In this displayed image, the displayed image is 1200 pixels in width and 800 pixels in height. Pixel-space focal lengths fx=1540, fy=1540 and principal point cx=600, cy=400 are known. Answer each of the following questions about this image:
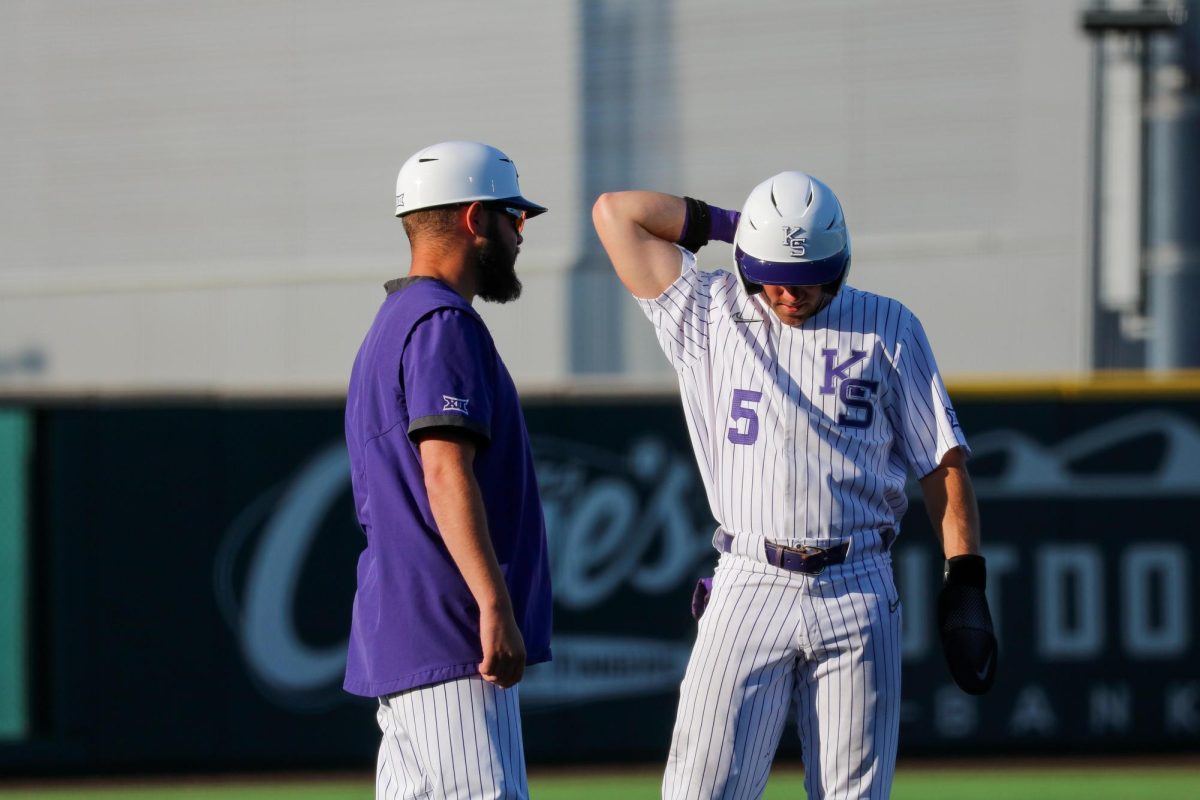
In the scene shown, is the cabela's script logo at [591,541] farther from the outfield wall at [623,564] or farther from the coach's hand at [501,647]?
the coach's hand at [501,647]

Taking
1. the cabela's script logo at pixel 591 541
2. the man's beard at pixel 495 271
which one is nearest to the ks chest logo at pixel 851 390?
the man's beard at pixel 495 271

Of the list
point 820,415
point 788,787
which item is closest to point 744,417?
point 820,415

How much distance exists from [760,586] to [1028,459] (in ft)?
14.2

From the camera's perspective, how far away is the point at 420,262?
11.1 feet

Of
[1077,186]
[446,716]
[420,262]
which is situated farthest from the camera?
[1077,186]

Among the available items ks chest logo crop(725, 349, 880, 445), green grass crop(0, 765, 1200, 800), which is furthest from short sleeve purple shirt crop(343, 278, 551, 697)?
green grass crop(0, 765, 1200, 800)

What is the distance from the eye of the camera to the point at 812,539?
3658 mm

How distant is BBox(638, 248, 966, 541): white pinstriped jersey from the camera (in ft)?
12.0

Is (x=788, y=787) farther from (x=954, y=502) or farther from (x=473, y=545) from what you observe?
(x=473, y=545)

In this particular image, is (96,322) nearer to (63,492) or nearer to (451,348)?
(63,492)

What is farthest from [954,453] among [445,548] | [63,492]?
[63,492]

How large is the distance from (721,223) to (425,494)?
1.22m

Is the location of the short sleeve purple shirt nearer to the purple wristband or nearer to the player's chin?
the player's chin

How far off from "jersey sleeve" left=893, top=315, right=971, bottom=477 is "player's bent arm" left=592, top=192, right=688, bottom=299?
24.6 inches
